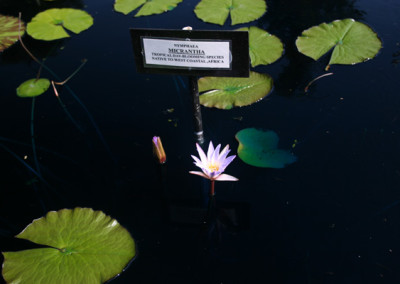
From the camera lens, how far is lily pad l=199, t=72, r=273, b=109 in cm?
183

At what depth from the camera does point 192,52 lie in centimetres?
127

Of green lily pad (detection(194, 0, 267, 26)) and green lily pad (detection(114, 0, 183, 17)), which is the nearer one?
green lily pad (detection(194, 0, 267, 26))

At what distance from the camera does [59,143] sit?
1801 millimetres

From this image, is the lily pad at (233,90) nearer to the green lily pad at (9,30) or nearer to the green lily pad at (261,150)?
the green lily pad at (261,150)

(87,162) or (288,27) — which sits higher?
(288,27)

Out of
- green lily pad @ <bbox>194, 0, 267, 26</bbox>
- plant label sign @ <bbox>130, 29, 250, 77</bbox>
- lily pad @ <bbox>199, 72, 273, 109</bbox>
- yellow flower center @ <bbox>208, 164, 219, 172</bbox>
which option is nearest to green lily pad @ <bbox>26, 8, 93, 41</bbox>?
green lily pad @ <bbox>194, 0, 267, 26</bbox>

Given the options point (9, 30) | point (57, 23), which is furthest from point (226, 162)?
point (9, 30)

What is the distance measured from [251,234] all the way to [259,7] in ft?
6.20

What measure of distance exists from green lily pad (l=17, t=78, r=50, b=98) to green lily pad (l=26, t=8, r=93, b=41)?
1.75ft

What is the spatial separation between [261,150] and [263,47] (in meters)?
0.91

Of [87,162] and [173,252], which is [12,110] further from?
[173,252]

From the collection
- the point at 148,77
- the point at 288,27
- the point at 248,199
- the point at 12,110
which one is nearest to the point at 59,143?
the point at 12,110

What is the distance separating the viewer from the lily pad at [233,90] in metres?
1.83

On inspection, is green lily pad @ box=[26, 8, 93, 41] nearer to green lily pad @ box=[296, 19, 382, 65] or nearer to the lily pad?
the lily pad
